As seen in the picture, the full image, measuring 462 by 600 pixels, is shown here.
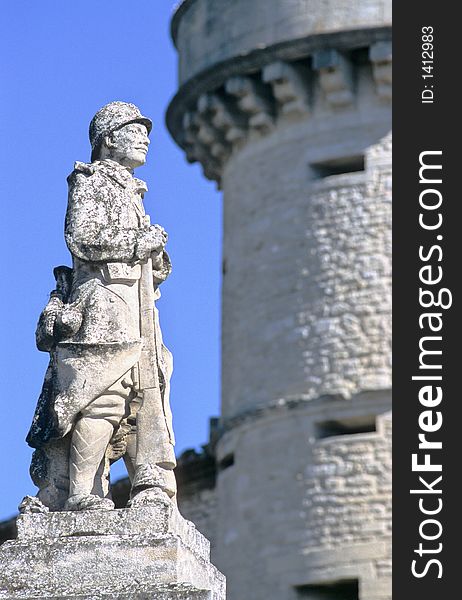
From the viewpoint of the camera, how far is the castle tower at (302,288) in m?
22.4

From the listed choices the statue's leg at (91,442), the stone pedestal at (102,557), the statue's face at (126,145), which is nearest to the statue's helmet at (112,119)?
the statue's face at (126,145)

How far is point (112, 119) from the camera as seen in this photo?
33.1 feet

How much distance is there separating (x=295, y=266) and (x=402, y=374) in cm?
195

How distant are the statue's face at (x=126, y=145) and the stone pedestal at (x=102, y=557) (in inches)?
71.6

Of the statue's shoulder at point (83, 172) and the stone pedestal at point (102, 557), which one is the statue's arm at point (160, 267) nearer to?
the statue's shoulder at point (83, 172)

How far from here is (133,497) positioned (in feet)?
30.5

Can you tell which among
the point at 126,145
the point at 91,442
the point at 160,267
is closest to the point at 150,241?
the point at 160,267

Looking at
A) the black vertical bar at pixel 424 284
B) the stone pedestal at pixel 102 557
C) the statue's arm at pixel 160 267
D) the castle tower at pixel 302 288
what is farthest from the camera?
the castle tower at pixel 302 288

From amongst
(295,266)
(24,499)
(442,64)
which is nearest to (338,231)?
(295,266)

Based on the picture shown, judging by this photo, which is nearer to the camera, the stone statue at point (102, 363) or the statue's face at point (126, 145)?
the stone statue at point (102, 363)

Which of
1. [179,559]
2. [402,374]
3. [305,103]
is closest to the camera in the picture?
[179,559]

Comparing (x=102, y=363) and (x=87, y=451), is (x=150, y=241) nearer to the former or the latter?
(x=102, y=363)

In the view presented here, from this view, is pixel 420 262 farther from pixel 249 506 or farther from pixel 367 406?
pixel 249 506

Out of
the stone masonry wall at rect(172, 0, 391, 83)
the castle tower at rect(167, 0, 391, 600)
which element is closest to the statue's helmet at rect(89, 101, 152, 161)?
the castle tower at rect(167, 0, 391, 600)
